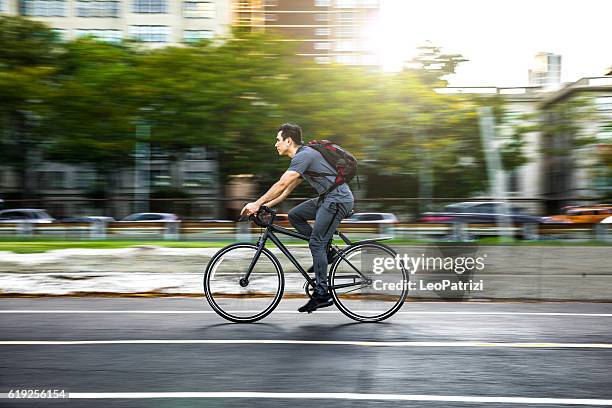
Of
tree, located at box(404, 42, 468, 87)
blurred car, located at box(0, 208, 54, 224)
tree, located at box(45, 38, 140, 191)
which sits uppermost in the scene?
tree, located at box(404, 42, 468, 87)

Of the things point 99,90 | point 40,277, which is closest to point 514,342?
point 40,277

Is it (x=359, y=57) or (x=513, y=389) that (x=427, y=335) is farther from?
(x=359, y=57)

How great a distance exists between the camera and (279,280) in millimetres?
7883

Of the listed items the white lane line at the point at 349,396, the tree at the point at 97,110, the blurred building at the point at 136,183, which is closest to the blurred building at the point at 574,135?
the blurred building at the point at 136,183

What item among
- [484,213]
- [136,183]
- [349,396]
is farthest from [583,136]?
[349,396]

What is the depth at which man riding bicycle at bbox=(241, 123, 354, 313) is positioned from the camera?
7.73 meters

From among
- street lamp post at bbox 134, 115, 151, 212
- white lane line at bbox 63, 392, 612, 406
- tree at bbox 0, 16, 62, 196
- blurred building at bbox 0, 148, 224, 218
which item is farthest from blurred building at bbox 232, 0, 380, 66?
white lane line at bbox 63, 392, 612, 406

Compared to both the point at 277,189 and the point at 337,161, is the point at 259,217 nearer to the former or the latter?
the point at 277,189

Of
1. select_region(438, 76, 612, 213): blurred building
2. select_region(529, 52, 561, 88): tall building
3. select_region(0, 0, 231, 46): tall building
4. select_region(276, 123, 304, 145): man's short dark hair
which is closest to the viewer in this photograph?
select_region(276, 123, 304, 145): man's short dark hair

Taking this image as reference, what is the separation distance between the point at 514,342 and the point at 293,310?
279 cm

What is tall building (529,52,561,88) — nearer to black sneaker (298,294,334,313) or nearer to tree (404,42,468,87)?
tree (404,42,468,87)

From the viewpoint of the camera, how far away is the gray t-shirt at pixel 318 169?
7.71 meters

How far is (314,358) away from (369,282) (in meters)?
2.02

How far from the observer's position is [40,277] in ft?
35.9
